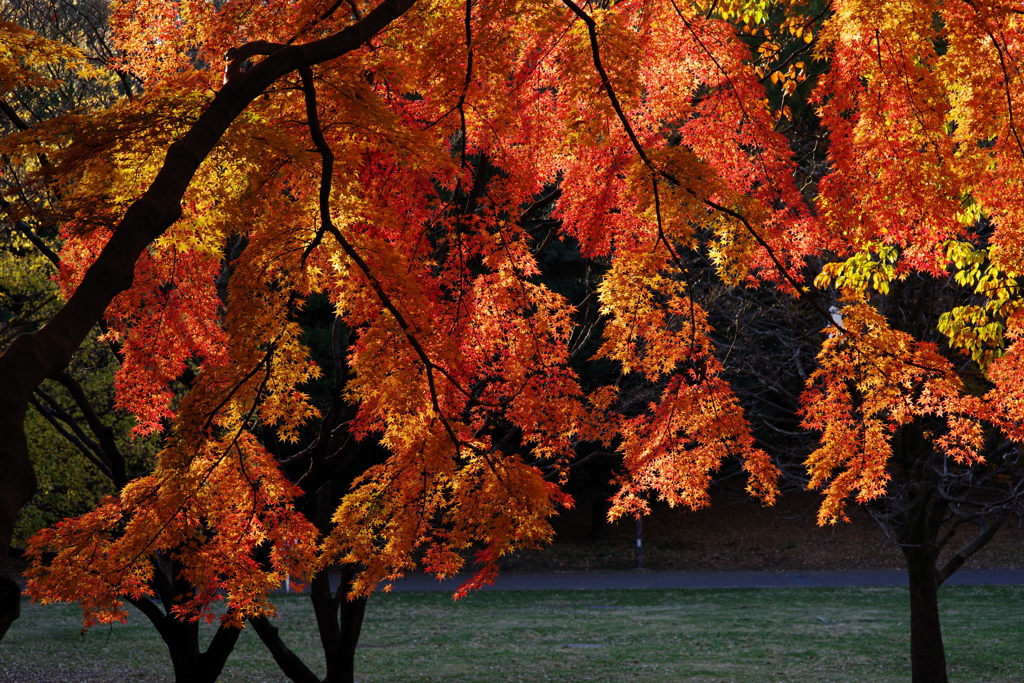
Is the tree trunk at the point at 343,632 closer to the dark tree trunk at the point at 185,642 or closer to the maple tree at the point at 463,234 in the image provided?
the maple tree at the point at 463,234

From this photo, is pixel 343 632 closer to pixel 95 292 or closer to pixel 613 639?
pixel 95 292

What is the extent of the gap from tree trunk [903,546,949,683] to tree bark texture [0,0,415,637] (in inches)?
389

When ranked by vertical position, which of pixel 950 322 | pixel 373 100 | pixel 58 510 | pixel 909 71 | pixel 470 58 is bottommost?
pixel 58 510

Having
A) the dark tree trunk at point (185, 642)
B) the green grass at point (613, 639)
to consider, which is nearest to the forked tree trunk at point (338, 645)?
the dark tree trunk at point (185, 642)

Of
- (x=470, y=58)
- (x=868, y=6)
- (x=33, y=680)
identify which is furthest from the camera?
(x=33, y=680)

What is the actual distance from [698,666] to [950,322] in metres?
7.10

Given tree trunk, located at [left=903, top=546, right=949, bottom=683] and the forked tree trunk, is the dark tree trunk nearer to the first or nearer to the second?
the forked tree trunk

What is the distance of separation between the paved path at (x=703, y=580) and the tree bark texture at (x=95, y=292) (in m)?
18.7

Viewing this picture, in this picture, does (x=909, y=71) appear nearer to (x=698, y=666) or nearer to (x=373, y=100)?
(x=373, y=100)

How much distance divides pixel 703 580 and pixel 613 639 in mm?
7637

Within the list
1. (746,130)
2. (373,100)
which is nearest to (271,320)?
(373,100)

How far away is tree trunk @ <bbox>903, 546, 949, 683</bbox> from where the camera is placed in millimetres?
10875

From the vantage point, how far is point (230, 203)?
601cm

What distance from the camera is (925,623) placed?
1095 centimetres
